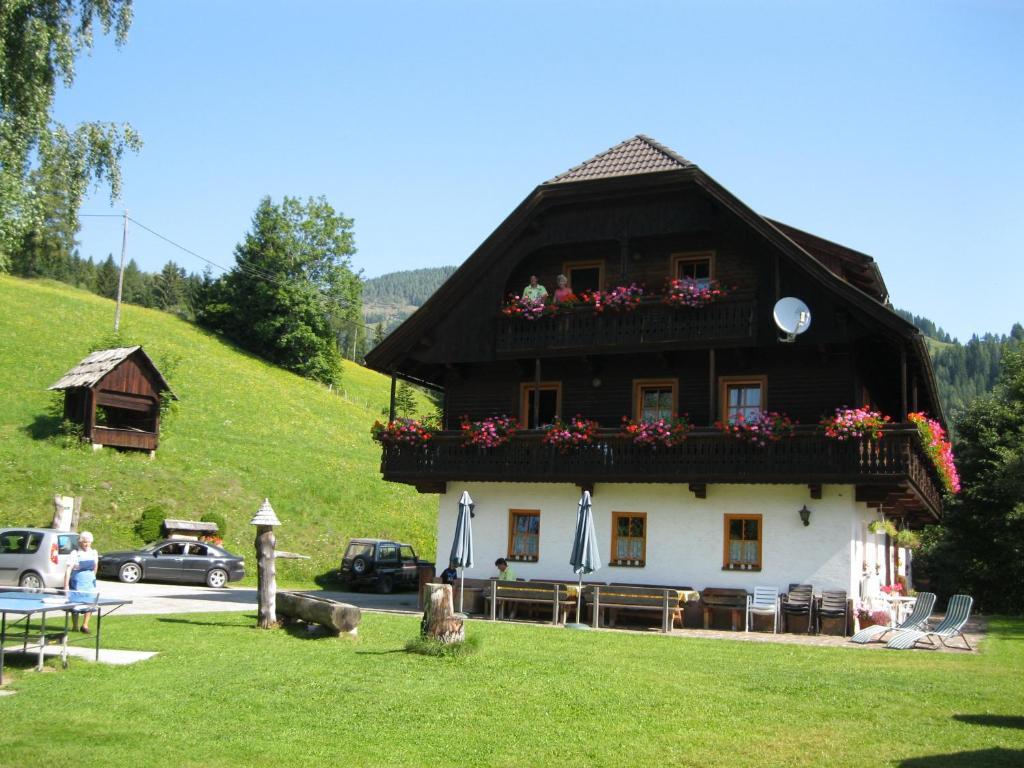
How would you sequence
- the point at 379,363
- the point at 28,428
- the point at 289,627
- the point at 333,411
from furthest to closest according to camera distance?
the point at 333,411
the point at 28,428
the point at 379,363
the point at 289,627

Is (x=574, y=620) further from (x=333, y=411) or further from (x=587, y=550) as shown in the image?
(x=333, y=411)

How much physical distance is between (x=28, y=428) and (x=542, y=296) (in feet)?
75.8

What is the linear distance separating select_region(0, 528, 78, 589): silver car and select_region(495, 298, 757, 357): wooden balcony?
11202 mm

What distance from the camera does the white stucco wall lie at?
22.5 metres

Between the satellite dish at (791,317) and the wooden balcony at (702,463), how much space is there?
7.49 feet

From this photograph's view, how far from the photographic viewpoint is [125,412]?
134 ft

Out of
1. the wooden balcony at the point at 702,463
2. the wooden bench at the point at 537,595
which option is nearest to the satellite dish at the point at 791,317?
the wooden balcony at the point at 702,463

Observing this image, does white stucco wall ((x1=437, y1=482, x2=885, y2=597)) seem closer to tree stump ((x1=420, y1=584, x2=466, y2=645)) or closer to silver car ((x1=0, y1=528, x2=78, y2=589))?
silver car ((x1=0, y1=528, x2=78, y2=589))

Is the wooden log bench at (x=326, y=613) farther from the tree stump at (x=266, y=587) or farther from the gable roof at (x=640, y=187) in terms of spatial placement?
the gable roof at (x=640, y=187)

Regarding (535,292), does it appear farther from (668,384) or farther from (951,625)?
(951,625)

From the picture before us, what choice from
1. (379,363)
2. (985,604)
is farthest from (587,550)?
(985,604)

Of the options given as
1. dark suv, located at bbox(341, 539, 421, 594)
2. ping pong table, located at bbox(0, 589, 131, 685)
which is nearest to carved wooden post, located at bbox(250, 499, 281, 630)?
ping pong table, located at bbox(0, 589, 131, 685)

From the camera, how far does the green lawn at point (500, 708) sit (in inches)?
362

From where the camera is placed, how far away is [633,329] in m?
24.5
